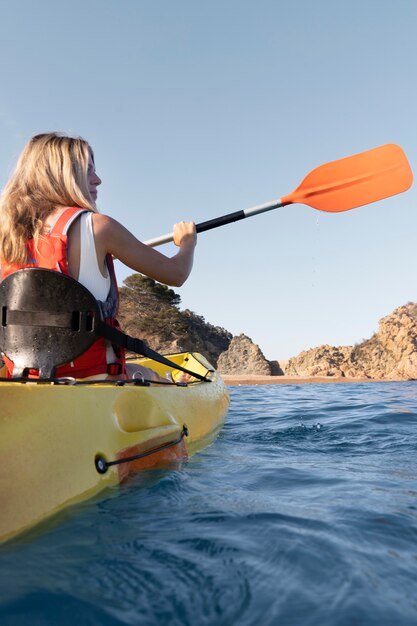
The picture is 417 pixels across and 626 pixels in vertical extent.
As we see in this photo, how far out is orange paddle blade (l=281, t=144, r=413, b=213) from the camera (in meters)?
4.81

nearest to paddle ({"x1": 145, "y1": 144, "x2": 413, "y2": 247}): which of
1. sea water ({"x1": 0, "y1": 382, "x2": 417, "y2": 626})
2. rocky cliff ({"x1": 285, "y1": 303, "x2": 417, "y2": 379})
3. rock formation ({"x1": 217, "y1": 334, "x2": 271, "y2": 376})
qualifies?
sea water ({"x1": 0, "y1": 382, "x2": 417, "y2": 626})

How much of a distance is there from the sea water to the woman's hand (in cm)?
132

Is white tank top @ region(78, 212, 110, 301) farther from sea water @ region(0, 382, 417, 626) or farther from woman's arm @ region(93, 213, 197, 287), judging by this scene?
sea water @ region(0, 382, 417, 626)

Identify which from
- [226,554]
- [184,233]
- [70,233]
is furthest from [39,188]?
[226,554]

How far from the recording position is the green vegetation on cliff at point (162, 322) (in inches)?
1162

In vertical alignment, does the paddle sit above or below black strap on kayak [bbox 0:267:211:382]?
above

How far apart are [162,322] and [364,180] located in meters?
25.6

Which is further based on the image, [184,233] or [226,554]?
[184,233]

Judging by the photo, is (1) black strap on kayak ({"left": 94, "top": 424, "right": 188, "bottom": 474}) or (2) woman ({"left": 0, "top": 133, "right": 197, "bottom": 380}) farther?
(2) woman ({"left": 0, "top": 133, "right": 197, "bottom": 380})

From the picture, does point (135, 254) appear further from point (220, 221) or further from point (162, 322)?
point (162, 322)

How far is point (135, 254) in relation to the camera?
7.70 feet

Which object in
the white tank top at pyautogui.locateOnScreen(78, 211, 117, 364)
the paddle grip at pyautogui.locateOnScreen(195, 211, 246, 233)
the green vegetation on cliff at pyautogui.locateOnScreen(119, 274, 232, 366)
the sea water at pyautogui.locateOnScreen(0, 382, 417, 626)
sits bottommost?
the sea water at pyautogui.locateOnScreen(0, 382, 417, 626)

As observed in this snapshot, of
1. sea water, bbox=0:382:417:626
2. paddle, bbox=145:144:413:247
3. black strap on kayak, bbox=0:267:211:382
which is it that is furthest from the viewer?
paddle, bbox=145:144:413:247

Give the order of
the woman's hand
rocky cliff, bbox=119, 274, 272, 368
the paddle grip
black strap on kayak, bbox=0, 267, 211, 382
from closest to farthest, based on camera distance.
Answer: black strap on kayak, bbox=0, 267, 211, 382
the woman's hand
the paddle grip
rocky cliff, bbox=119, 274, 272, 368
